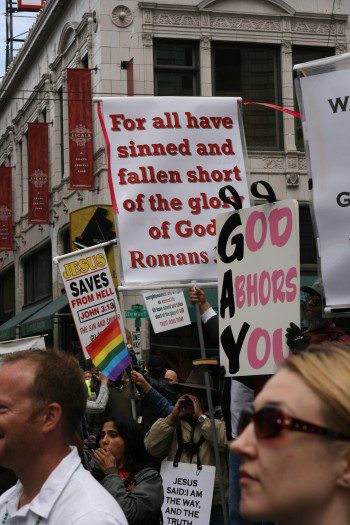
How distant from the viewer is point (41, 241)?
29.6 meters

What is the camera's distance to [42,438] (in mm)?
3266

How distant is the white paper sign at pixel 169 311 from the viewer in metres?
14.3

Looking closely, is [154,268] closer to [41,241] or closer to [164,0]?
[164,0]

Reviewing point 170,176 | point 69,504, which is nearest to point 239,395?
point 170,176

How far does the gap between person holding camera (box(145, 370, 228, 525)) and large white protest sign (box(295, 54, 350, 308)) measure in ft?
7.12

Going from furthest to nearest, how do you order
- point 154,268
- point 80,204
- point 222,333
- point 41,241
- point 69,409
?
1. point 41,241
2. point 80,204
3. point 154,268
4. point 222,333
5. point 69,409

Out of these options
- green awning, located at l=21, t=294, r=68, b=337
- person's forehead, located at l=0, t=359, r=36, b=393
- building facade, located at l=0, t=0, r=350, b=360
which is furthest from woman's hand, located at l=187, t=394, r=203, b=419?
green awning, located at l=21, t=294, r=68, b=337

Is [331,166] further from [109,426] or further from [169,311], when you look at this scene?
[169,311]

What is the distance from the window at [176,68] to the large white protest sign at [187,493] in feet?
53.7

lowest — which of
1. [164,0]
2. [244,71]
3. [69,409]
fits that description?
[69,409]

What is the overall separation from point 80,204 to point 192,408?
1782 cm

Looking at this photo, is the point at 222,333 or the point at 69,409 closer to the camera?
the point at 69,409

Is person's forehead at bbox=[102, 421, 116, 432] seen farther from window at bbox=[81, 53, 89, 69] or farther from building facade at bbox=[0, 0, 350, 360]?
window at bbox=[81, 53, 89, 69]

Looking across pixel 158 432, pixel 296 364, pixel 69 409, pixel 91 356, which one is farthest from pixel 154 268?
pixel 296 364
